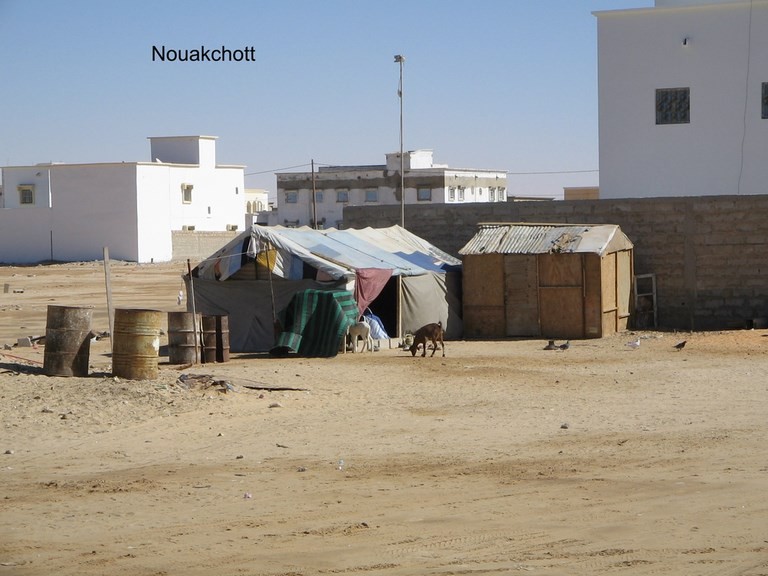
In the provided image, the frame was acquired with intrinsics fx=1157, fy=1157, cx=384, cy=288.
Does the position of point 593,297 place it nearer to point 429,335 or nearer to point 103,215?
point 429,335

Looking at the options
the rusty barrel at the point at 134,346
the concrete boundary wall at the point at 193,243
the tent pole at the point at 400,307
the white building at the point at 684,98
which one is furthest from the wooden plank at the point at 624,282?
the concrete boundary wall at the point at 193,243

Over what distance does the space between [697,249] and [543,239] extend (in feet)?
11.8

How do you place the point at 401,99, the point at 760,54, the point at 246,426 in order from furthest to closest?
the point at 401,99
the point at 760,54
the point at 246,426

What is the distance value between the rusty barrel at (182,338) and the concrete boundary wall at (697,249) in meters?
10.7

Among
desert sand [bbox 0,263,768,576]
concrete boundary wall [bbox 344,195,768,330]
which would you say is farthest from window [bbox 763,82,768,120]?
desert sand [bbox 0,263,768,576]

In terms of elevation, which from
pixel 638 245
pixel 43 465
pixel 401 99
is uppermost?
pixel 401 99

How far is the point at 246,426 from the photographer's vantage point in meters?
13.3

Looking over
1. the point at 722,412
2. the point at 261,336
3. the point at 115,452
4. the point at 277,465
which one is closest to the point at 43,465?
the point at 115,452

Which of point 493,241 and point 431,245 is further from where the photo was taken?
point 431,245

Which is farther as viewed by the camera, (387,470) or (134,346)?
(134,346)

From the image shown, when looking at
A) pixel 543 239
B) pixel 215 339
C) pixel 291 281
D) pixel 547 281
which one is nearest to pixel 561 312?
pixel 547 281

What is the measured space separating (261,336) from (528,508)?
46.8 feet

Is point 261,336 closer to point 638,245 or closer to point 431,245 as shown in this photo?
point 431,245

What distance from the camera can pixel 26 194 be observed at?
76312 mm
